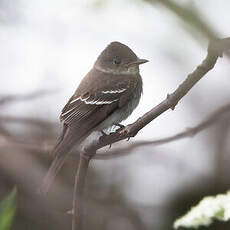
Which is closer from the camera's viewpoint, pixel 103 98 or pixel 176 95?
pixel 176 95

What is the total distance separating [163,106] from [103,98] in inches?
88.5

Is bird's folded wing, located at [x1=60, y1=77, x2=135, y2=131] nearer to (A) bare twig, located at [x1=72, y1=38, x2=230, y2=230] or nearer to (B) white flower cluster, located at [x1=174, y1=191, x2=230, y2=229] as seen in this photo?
(A) bare twig, located at [x1=72, y1=38, x2=230, y2=230]

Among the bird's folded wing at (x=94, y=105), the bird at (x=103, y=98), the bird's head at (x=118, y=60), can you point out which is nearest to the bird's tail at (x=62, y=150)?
the bird at (x=103, y=98)

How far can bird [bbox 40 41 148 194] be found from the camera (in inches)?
148

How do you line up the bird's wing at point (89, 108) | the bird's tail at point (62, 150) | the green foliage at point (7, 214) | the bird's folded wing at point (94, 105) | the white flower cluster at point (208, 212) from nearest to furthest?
1. the green foliage at point (7, 214)
2. the white flower cluster at point (208, 212)
3. the bird's tail at point (62, 150)
4. the bird's wing at point (89, 108)
5. the bird's folded wing at point (94, 105)

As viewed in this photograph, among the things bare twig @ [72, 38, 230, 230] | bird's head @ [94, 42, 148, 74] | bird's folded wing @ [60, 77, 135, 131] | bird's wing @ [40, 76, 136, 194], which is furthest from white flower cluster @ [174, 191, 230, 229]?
bird's head @ [94, 42, 148, 74]

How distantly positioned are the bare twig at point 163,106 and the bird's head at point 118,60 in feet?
7.27

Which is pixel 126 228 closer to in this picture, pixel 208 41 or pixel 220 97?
pixel 220 97

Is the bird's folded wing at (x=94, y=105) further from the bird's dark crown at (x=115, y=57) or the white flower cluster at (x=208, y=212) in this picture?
the white flower cluster at (x=208, y=212)

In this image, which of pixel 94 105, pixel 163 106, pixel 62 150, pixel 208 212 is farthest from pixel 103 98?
pixel 163 106

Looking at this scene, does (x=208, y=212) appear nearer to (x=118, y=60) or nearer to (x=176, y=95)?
(x=176, y=95)

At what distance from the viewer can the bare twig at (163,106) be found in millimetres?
1424

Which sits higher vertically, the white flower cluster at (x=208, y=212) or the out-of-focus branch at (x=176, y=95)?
the out-of-focus branch at (x=176, y=95)

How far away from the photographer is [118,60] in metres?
5.08
